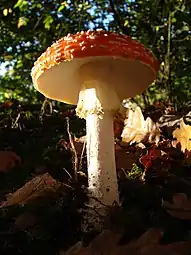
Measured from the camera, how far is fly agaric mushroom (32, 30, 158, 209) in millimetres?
1755

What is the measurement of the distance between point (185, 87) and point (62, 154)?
2.87 meters

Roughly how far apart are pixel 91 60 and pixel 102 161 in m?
0.44

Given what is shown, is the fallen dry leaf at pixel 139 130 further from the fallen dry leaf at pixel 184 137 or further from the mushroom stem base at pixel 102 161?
the mushroom stem base at pixel 102 161

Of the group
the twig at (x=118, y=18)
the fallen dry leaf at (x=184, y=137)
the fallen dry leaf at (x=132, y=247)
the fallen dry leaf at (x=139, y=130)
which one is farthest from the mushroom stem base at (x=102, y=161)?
the twig at (x=118, y=18)

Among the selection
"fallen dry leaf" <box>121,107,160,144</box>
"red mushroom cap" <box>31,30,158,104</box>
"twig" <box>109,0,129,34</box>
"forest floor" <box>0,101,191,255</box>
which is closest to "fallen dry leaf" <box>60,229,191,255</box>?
"forest floor" <box>0,101,191,255</box>

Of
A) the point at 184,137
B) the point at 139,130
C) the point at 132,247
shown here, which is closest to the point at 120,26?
the point at 139,130

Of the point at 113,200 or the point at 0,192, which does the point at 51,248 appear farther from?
the point at 0,192

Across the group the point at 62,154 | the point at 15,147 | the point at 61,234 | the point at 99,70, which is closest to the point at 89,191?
the point at 61,234

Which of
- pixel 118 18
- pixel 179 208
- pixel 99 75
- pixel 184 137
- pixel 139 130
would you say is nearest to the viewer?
pixel 179 208

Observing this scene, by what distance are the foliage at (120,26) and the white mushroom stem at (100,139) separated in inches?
95.9

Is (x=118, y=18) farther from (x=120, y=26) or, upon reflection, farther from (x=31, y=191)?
(x=31, y=191)

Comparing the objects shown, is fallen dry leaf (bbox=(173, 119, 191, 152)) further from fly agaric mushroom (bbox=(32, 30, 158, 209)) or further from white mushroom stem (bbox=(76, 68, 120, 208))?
white mushroom stem (bbox=(76, 68, 120, 208))

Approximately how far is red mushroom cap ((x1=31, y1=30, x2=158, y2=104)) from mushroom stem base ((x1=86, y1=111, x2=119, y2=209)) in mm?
219

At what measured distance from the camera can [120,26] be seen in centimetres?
483
